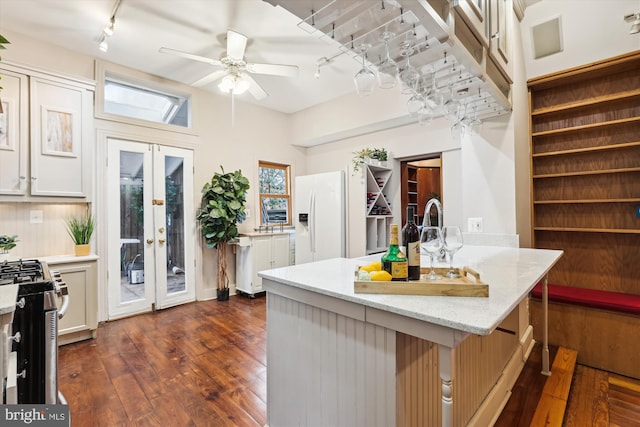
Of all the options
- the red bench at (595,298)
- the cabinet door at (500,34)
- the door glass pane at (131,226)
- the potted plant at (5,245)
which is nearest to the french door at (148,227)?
the door glass pane at (131,226)

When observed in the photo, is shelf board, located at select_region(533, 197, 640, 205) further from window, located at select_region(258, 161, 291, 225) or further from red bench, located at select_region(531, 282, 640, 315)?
window, located at select_region(258, 161, 291, 225)

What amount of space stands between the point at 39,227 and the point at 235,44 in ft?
9.11

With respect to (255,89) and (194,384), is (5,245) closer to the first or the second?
(194,384)

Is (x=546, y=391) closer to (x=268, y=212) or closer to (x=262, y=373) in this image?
(x=262, y=373)

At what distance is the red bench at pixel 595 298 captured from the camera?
2320 millimetres

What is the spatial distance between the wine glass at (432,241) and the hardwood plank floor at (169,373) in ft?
4.73

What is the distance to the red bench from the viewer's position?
7.61 feet

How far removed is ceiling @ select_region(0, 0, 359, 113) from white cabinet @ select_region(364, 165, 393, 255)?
148cm

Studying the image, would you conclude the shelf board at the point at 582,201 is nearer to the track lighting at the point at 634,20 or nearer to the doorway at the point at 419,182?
the track lighting at the point at 634,20

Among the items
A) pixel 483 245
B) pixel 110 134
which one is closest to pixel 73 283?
pixel 110 134

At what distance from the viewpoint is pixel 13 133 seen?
2811mm

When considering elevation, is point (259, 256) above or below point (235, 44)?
below

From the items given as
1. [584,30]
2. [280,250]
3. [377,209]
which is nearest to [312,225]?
[280,250]

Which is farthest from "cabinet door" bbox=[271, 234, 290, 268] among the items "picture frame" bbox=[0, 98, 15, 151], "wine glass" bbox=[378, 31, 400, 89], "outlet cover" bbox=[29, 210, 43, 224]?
"wine glass" bbox=[378, 31, 400, 89]
